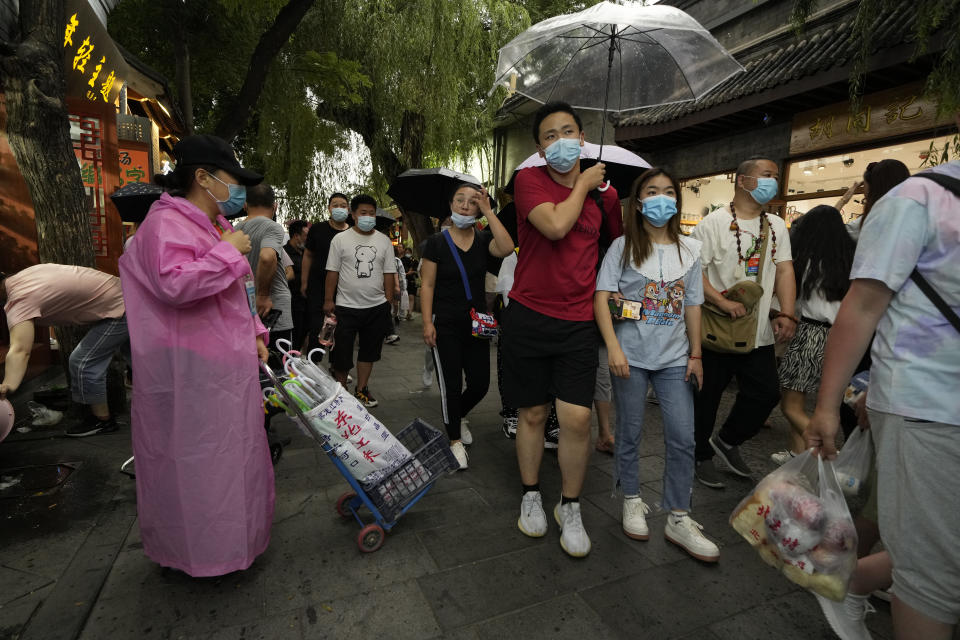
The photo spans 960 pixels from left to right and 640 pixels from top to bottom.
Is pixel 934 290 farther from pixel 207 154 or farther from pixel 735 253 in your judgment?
pixel 207 154

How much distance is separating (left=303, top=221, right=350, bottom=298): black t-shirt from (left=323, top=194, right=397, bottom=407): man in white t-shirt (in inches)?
27.7

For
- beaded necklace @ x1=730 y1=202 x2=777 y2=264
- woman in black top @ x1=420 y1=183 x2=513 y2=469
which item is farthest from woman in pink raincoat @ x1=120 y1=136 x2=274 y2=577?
beaded necklace @ x1=730 y1=202 x2=777 y2=264

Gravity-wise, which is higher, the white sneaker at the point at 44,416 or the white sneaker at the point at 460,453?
the white sneaker at the point at 460,453

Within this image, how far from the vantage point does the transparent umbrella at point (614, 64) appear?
300 centimetres

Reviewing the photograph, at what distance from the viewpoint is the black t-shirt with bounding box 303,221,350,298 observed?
5539 millimetres

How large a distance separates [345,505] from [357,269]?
2.51m

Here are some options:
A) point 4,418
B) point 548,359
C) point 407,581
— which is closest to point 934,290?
point 548,359

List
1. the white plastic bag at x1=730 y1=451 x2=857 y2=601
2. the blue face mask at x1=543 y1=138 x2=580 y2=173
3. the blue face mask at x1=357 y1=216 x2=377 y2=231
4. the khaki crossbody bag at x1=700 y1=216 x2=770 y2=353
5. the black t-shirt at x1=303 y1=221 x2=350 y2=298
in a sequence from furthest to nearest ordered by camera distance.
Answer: the black t-shirt at x1=303 y1=221 x2=350 y2=298 < the blue face mask at x1=357 y1=216 x2=377 y2=231 < the khaki crossbody bag at x1=700 y1=216 x2=770 y2=353 < the blue face mask at x1=543 y1=138 x2=580 y2=173 < the white plastic bag at x1=730 y1=451 x2=857 y2=601

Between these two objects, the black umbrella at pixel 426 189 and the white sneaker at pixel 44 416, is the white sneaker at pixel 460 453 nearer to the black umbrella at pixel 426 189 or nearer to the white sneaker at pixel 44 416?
the black umbrella at pixel 426 189

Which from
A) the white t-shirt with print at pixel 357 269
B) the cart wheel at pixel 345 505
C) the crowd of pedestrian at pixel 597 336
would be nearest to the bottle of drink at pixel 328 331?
the white t-shirt with print at pixel 357 269

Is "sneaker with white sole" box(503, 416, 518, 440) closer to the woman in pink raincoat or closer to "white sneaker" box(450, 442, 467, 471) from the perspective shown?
"white sneaker" box(450, 442, 467, 471)

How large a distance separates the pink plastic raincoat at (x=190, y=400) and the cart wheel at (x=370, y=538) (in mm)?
499

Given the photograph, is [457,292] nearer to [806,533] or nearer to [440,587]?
[440,587]

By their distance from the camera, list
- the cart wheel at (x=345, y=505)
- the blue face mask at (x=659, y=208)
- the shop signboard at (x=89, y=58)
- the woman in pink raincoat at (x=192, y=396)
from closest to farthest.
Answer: the woman in pink raincoat at (x=192, y=396) < the blue face mask at (x=659, y=208) < the cart wheel at (x=345, y=505) < the shop signboard at (x=89, y=58)
